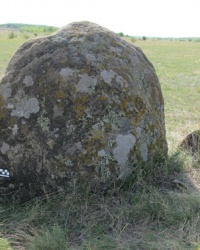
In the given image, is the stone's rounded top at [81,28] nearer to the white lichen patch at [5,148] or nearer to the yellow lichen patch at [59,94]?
the yellow lichen patch at [59,94]

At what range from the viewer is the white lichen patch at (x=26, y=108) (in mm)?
4121

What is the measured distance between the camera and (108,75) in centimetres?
428

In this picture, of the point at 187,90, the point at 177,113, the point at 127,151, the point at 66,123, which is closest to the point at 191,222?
the point at 127,151

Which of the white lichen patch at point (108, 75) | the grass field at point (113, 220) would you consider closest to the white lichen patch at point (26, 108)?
the white lichen patch at point (108, 75)

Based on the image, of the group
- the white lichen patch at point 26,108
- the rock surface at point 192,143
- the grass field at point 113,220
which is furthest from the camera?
the rock surface at point 192,143

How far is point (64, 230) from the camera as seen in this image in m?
3.62

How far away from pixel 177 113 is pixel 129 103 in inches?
208

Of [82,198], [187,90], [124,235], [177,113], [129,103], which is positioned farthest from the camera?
[187,90]

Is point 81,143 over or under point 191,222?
over

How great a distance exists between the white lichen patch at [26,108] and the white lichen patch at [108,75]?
82 cm

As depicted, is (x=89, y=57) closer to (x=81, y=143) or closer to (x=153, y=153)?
(x=81, y=143)

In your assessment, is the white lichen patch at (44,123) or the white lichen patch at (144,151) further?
the white lichen patch at (144,151)

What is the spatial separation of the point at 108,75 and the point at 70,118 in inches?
27.5

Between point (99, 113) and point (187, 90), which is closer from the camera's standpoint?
point (99, 113)
